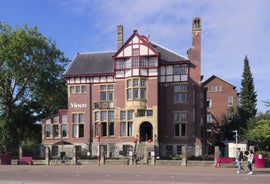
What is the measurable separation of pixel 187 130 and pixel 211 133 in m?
21.0

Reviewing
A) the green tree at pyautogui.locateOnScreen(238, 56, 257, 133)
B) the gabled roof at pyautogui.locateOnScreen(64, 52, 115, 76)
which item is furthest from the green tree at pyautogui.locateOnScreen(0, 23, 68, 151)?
the green tree at pyautogui.locateOnScreen(238, 56, 257, 133)

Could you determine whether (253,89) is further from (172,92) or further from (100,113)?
(100,113)

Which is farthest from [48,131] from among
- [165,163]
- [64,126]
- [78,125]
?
[165,163]

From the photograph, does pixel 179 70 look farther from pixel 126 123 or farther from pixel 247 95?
pixel 247 95

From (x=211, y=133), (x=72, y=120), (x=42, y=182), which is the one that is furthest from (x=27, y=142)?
(x=42, y=182)

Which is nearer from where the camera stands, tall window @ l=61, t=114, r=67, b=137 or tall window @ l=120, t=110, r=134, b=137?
tall window @ l=120, t=110, r=134, b=137

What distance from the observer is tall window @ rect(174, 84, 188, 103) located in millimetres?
44044

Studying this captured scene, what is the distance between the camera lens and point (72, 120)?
47094 millimetres

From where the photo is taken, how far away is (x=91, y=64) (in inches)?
1893

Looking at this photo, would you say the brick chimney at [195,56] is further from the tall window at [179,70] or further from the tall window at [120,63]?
the tall window at [120,63]

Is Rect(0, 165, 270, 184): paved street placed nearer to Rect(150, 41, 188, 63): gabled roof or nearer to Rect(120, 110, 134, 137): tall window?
Rect(120, 110, 134, 137): tall window

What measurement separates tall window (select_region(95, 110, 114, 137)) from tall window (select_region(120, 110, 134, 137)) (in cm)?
146

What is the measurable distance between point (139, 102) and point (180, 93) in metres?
5.35

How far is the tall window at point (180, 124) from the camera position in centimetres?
4384
